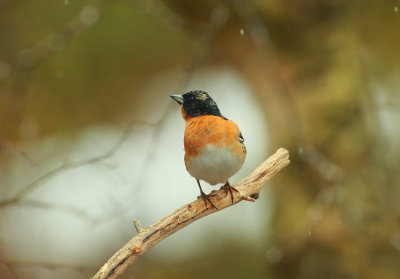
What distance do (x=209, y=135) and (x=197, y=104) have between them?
7.5 inches

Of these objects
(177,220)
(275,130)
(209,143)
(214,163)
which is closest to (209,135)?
(209,143)

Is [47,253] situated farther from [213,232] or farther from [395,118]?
[395,118]

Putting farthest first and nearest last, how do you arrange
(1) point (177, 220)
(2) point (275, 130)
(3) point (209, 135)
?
(2) point (275, 130), (3) point (209, 135), (1) point (177, 220)

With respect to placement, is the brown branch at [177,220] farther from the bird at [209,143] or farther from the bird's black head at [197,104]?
the bird's black head at [197,104]

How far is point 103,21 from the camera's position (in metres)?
5.90

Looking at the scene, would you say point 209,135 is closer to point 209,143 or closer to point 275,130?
point 209,143

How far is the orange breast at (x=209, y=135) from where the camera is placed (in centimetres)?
246

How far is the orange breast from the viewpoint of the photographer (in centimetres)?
246

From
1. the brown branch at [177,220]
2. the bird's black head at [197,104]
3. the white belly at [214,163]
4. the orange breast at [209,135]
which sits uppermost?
the bird's black head at [197,104]

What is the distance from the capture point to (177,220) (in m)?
2.36

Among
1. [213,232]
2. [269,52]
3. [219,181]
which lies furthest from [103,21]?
[219,181]

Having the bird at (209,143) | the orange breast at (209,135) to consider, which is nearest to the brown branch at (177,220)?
the bird at (209,143)

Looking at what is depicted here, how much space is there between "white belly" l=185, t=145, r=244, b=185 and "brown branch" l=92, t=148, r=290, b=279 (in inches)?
6.7

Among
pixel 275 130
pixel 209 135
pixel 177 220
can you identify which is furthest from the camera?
pixel 275 130
